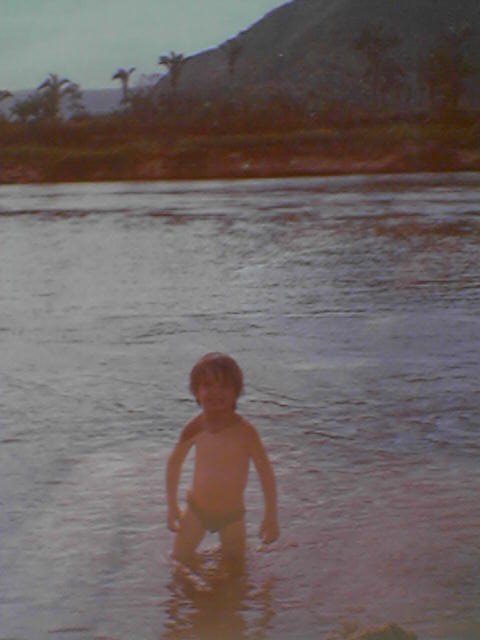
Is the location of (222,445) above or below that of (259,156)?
below

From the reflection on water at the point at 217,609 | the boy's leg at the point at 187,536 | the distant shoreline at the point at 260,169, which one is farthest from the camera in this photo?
the distant shoreline at the point at 260,169

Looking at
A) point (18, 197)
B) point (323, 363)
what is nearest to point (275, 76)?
point (18, 197)

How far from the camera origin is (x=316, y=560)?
429cm

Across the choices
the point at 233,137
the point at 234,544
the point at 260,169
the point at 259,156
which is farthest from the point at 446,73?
the point at 234,544

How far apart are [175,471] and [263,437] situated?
1.97 meters

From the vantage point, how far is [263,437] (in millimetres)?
5988

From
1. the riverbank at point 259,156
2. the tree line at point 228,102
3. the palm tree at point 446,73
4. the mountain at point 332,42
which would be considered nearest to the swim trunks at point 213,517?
the riverbank at point 259,156

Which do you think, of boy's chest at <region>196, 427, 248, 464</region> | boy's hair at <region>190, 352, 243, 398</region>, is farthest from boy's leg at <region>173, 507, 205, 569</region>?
boy's hair at <region>190, 352, 243, 398</region>

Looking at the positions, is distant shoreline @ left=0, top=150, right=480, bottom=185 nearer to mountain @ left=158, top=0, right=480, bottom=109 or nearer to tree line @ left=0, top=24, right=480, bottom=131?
tree line @ left=0, top=24, right=480, bottom=131

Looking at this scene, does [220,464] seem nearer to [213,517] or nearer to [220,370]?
[213,517]

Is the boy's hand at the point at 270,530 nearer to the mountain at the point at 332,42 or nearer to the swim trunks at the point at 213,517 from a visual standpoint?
the swim trunks at the point at 213,517

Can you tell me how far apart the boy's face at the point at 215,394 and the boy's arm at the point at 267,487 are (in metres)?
0.15

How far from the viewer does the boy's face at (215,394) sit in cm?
389

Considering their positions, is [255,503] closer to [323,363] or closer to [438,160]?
[323,363]
